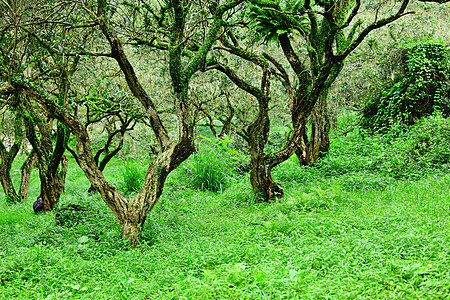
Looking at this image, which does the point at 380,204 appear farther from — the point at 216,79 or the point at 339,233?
the point at 216,79

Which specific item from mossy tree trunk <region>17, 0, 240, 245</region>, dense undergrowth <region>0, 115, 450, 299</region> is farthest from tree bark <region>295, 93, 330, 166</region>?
mossy tree trunk <region>17, 0, 240, 245</region>

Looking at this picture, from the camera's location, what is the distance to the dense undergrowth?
326 cm

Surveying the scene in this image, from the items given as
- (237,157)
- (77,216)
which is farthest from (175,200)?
(237,157)

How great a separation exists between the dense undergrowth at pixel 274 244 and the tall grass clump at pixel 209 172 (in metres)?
1.49

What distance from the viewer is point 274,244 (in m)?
4.63

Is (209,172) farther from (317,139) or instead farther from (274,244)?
(274,244)

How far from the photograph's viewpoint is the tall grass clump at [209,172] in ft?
31.9

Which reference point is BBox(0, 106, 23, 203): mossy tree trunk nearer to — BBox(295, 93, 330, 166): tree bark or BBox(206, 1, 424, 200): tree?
BBox(206, 1, 424, 200): tree

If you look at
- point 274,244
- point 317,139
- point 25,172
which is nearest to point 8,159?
point 25,172

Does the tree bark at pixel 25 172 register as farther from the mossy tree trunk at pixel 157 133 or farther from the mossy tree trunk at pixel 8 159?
the mossy tree trunk at pixel 157 133

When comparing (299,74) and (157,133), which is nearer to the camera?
(157,133)

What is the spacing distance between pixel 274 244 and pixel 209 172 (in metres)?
5.33

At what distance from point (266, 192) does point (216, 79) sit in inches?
266

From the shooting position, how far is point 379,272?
3168 mm
